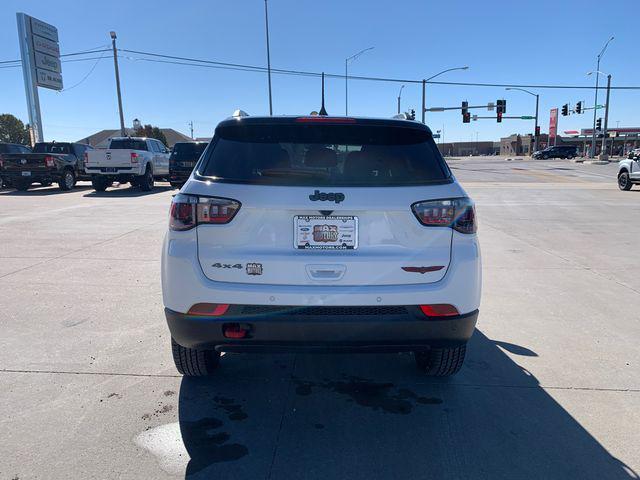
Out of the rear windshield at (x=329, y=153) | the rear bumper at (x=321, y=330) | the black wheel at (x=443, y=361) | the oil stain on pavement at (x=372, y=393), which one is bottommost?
the oil stain on pavement at (x=372, y=393)

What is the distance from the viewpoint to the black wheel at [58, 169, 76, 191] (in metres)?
20.3

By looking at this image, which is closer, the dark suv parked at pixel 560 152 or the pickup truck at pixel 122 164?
the pickup truck at pixel 122 164

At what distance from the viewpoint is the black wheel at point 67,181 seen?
66.5 ft

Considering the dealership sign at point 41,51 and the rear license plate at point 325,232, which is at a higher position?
the dealership sign at point 41,51

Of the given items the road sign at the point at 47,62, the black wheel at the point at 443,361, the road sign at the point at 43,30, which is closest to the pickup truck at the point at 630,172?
the black wheel at the point at 443,361

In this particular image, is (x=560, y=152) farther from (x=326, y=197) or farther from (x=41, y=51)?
(x=326, y=197)

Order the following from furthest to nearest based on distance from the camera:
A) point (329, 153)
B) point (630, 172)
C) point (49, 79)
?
point (49, 79) → point (630, 172) → point (329, 153)

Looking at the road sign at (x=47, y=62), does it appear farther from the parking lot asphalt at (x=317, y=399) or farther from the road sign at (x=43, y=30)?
the parking lot asphalt at (x=317, y=399)

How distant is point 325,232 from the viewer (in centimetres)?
273

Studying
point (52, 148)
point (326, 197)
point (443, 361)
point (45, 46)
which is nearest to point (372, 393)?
point (443, 361)

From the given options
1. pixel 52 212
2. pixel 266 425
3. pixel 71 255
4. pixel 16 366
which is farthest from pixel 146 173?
pixel 266 425

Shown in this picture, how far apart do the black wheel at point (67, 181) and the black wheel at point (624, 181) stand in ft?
75.3

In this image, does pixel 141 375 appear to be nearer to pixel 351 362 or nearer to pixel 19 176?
pixel 351 362

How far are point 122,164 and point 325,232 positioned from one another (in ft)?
60.5
